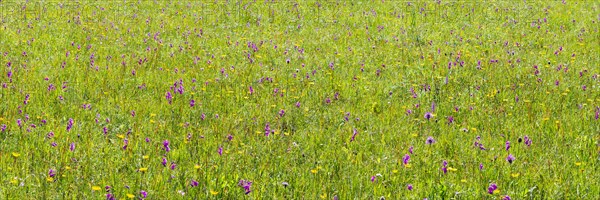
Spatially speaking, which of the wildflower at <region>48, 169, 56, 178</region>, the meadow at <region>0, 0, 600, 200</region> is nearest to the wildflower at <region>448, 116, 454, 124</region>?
the meadow at <region>0, 0, 600, 200</region>

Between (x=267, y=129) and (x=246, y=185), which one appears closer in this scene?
(x=246, y=185)

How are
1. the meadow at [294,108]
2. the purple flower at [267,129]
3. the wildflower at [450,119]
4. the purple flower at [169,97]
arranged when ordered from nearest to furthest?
1. the meadow at [294,108]
2. the purple flower at [267,129]
3. the wildflower at [450,119]
4. the purple flower at [169,97]

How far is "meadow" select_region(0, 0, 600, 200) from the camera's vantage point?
16.3 ft

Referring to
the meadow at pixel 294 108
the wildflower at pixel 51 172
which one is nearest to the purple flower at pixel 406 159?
the meadow at pixel 294 108

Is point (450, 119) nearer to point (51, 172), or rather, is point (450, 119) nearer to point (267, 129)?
point (267, 129)

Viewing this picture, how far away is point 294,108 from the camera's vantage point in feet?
22.9

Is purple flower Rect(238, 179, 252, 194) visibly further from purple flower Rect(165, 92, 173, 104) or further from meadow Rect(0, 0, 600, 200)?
purple flower Rect(165, 92, 173, 104)

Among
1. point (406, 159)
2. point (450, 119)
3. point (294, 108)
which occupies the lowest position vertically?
point (294, 108)

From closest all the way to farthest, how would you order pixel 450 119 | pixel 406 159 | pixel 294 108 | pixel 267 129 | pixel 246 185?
pixel 246 185, pixel 406 159, pixel 267 129, pixel 450 119, pixel 294 108

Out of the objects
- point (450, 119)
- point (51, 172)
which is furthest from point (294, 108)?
point (51, 172)

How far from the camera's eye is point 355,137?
19.9 ft

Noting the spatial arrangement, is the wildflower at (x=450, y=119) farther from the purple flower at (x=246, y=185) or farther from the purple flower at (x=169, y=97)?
the purple flower at (x=169, y=97)

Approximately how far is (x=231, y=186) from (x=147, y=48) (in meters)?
5.34

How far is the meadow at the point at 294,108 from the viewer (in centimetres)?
496
